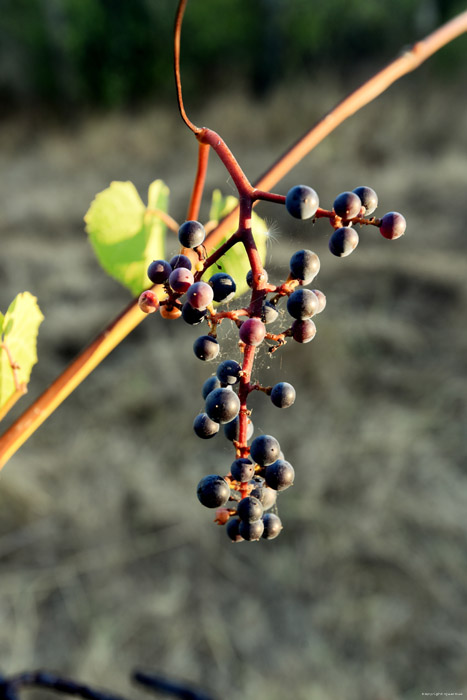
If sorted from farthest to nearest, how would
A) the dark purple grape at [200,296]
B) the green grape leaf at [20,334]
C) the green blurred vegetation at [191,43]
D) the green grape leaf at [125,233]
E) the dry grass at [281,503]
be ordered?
the green blurred vegetation at [191,43] → the dry grass at [281,503] → the green grape leaf at [125,233] → the green grape leaf at [20,334] → the dark purple grape at [200,296]

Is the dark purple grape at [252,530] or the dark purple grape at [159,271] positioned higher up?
the dark purple grape at [159,271]

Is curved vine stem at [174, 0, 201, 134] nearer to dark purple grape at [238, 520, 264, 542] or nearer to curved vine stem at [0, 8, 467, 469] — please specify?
curved vine stem at [0, 8, 467, 469]

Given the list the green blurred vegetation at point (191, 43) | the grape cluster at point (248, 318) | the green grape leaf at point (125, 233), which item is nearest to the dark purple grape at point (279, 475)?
the grape cluster at point (248, 318)

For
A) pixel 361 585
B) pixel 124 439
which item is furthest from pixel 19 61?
pixel 361 585

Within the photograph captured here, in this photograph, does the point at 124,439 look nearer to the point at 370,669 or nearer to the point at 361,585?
the point at 361,585

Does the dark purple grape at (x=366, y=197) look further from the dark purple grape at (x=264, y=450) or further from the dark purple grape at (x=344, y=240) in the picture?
the dark purple grape at (x=264, y=450)

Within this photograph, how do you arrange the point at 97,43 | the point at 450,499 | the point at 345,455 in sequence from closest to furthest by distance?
the point at 450,499 → the point at 345,455 → the point at 97,43

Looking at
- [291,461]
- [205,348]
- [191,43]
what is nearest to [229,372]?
[205,348]
